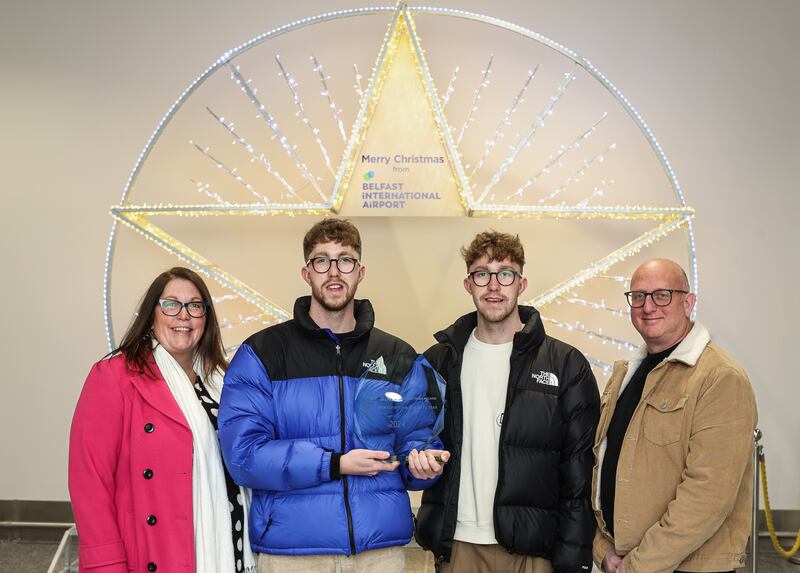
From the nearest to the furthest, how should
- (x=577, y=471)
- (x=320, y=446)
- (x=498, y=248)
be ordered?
1. (x=320, y=446)
2. (x=577, y=471)
3. (x=498, y=248)

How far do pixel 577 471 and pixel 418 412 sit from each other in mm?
570

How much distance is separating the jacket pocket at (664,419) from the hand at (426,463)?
0.66m

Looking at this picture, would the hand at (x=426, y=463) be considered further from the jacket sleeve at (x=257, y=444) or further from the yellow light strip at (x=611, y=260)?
the yellow light strip at (x=611, y=260)

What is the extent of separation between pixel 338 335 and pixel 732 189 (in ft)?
10.7

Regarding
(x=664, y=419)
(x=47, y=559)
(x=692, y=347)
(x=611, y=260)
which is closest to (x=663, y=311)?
(x=692, y=347)

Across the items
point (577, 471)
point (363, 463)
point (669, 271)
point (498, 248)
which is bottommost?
point (577, 471)

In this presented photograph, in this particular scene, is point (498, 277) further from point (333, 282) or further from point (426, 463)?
point (426, 463)

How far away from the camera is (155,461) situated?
229cm

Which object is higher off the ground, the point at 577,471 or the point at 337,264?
the point at 337,264

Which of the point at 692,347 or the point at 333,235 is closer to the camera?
the point at 692,347

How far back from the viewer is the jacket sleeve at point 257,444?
2232 millimetres

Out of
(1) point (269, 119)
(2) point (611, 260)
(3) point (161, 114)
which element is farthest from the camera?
(3) point (161, 114)

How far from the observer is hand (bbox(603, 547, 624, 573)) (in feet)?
7.85

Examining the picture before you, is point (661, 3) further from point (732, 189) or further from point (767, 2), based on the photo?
point (732, 189)
